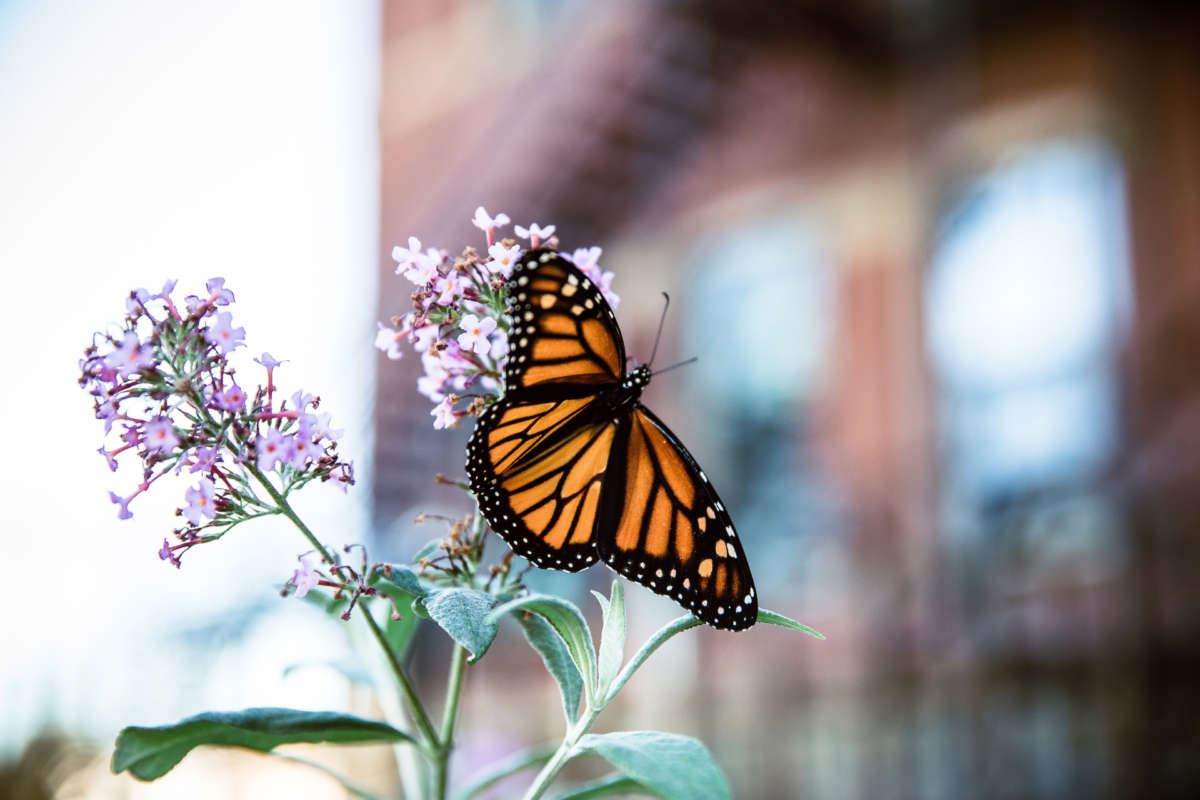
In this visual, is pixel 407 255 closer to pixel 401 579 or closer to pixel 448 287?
pixel 448 287

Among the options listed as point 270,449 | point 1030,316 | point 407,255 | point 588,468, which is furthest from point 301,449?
point 1030,316

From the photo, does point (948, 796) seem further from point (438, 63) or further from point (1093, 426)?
point (438, 63)

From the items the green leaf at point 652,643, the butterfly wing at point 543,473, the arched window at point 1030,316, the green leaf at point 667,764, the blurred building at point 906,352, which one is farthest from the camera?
the arched window at point 1030,316

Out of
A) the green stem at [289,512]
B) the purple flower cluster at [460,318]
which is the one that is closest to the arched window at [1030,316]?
the purple flower cluster at [460,318]

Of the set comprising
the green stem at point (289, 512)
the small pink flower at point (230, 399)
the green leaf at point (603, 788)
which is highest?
the small pink flower at point (230, 399)

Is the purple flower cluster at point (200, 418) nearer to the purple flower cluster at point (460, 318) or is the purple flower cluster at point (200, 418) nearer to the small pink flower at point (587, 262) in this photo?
the purple flower cluster at point (460, 318)

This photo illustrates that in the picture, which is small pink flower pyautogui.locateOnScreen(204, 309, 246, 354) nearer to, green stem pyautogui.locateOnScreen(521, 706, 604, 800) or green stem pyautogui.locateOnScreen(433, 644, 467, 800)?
green stem pyautogui.locateOnScreen(433, 644, 467, 800)

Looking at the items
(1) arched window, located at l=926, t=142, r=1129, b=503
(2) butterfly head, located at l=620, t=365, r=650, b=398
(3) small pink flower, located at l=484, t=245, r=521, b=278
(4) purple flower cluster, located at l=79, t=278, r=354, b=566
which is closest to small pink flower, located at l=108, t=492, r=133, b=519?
(4) purple flower cluster, located at l=79, t=278, r=354, b=566
